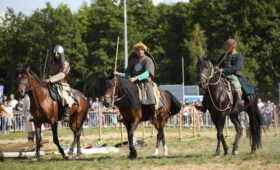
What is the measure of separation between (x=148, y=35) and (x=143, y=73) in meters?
59.1

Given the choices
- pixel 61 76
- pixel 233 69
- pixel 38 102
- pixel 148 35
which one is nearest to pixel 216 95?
pixel 233 69

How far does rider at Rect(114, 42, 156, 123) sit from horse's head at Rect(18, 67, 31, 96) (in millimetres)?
2632

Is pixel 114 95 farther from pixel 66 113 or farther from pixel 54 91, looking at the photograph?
pixel 66 113

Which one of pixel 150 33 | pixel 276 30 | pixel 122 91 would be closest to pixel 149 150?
pixel 122 91

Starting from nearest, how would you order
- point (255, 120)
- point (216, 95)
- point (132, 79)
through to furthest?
point (132, 79), point (216, 95), point (255, 120)

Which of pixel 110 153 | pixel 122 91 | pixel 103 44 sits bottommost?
pixel 110 153

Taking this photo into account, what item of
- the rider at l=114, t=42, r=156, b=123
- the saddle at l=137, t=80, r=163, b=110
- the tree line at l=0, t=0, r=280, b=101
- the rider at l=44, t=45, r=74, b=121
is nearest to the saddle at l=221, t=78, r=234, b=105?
the saddle at l=137, t=80, r=163, b=110

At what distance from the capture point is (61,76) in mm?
17484

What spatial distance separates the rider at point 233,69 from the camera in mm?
17422

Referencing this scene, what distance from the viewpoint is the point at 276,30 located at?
64.6m

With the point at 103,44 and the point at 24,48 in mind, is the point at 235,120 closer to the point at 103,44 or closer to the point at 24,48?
the point at 103,44

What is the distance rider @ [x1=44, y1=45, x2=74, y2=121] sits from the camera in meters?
17.5

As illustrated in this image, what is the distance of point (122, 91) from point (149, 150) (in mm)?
5210

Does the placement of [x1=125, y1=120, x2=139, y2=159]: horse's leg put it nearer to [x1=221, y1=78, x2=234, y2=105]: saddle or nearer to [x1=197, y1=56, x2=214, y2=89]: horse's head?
[x1=197, y1=56, x2=214, y2=89]: horse's head
